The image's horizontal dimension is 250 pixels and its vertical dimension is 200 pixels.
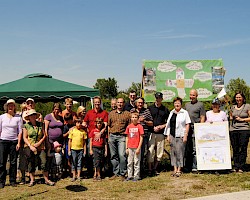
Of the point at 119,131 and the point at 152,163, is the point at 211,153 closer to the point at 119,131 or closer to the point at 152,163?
the point at 152,163

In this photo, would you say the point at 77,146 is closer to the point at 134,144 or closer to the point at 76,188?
the point at 76,188

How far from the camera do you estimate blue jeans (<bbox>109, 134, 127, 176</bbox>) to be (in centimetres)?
683

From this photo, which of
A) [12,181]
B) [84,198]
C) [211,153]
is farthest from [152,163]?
[12,181]

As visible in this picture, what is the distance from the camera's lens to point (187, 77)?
9.54 metres

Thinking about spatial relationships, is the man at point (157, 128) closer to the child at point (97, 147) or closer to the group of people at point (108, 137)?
the group of people at point (108, 137)

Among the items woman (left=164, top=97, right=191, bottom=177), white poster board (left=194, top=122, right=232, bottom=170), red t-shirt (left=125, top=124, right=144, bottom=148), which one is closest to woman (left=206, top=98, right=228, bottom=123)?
white poster board (left=194, top=122, right=232, bottom=170)

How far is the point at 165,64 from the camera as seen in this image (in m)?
9.42

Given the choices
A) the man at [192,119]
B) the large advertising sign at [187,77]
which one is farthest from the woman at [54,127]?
the large advertising sign at [187,77]

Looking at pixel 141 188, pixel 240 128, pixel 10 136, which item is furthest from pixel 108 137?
pixel 240 128

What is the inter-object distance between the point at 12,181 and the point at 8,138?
887 millimetres

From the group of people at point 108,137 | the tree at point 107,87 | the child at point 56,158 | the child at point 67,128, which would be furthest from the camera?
the tree at point 107,87

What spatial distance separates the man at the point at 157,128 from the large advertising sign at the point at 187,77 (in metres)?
2.14

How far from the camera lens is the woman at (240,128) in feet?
23.0

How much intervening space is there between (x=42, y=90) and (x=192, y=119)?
5859 millimetres
